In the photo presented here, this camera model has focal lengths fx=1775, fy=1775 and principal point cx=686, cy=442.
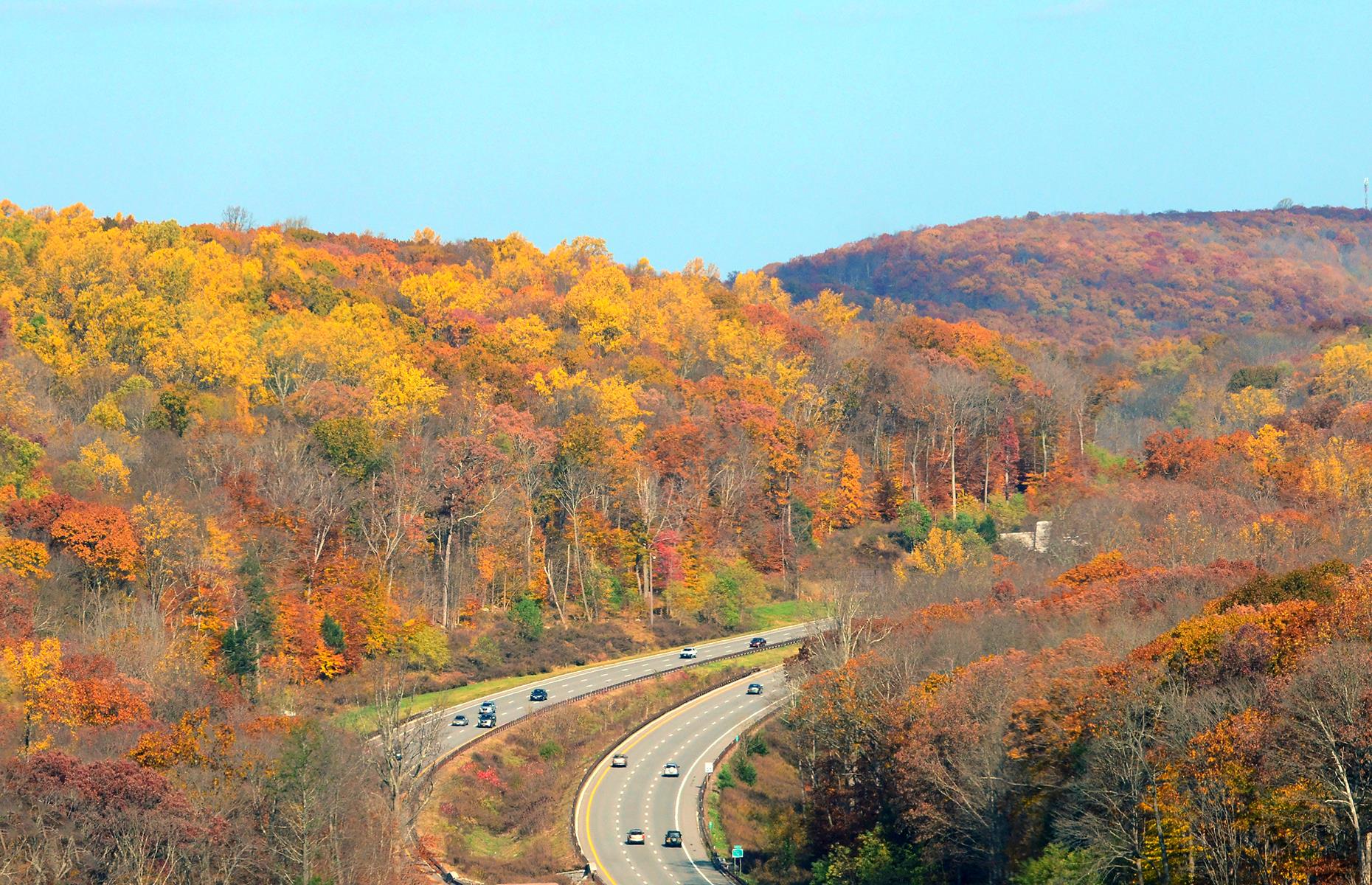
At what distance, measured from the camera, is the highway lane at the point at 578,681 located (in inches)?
2822

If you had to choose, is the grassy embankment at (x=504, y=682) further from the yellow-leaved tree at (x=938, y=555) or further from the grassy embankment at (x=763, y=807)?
the grassy embankment at (x=763, y=807)

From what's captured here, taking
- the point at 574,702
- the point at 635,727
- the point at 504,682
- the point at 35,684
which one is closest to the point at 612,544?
the point at 504,682

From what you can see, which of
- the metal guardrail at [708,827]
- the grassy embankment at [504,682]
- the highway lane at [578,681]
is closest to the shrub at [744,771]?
the metal guardrail at [708,827]

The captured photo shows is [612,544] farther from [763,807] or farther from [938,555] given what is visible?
[763,807]

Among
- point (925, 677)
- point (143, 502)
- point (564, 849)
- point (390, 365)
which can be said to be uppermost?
point (390, 365)

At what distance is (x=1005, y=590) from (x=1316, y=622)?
29.7 m

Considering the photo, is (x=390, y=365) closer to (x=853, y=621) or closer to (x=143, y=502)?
(x=143, y=502)

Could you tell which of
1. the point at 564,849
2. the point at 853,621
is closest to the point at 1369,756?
the point at 564,849

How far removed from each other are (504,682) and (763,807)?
708 inches

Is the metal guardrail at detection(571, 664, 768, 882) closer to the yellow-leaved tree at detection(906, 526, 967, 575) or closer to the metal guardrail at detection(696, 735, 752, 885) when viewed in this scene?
the metal guardrail at detection(696, 735, 752, 885)

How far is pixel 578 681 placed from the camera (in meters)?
81.1

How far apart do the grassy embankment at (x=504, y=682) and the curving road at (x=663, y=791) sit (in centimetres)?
693

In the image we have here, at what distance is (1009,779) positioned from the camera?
52562 millimetres

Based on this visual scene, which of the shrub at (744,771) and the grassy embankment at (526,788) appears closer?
the grassy embankment at (526,788)
